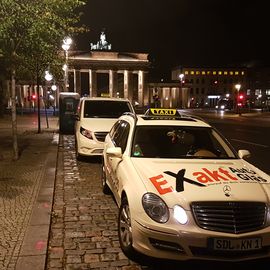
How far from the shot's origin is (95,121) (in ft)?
39.8

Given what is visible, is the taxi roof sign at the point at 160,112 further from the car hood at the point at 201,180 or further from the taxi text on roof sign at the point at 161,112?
the car hood at the point at 201,180

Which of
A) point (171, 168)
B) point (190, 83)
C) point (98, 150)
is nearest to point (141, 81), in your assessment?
point (190, 83)

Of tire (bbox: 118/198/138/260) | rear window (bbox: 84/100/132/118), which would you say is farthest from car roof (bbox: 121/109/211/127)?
rear window (bbox: 84/100/132/118)

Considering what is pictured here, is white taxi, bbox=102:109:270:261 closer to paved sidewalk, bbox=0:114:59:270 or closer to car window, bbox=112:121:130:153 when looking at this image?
car window, bbox=112:121:130:153

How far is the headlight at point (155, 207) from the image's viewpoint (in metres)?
4.52

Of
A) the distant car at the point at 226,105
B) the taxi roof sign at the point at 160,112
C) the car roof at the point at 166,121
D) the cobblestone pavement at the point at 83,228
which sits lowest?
the distant car at the point at 226,105

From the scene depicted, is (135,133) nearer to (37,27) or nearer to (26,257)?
(26,257)

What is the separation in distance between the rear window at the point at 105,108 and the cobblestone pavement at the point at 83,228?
3.48 meters

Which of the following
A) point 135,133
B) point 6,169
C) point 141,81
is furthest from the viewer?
point 141,81

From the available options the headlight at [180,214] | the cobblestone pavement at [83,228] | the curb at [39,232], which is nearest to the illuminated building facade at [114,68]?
the cobblestone pavement at [83,228]

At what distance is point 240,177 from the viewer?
514cm

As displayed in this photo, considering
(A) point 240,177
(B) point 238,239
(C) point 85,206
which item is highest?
(A) point 240,177

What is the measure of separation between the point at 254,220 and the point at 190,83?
116 meters

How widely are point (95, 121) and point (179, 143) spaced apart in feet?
18.8
